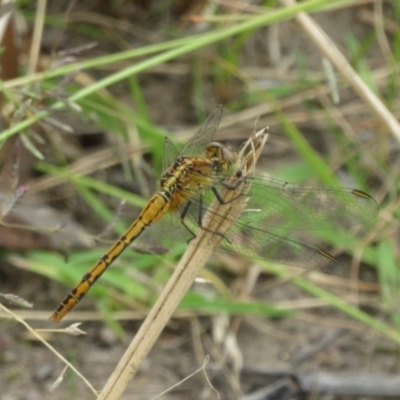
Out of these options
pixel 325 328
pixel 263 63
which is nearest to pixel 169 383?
pixel 325 328

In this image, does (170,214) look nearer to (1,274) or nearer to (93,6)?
(1,274)

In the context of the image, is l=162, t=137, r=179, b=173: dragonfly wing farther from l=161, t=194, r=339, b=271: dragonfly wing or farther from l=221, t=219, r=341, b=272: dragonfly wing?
l=221, t=219, r=341, b=272: dragonfly wing

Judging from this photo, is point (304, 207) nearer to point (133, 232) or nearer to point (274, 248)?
point (274, 248)

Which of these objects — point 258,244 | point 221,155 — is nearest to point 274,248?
point 258,244

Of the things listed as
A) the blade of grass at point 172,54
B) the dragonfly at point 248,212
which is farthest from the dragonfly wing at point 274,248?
the blade of grass at point 172,54

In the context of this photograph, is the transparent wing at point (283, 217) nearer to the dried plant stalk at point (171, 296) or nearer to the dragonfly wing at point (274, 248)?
the dragonfly wing at point (274, 248)
